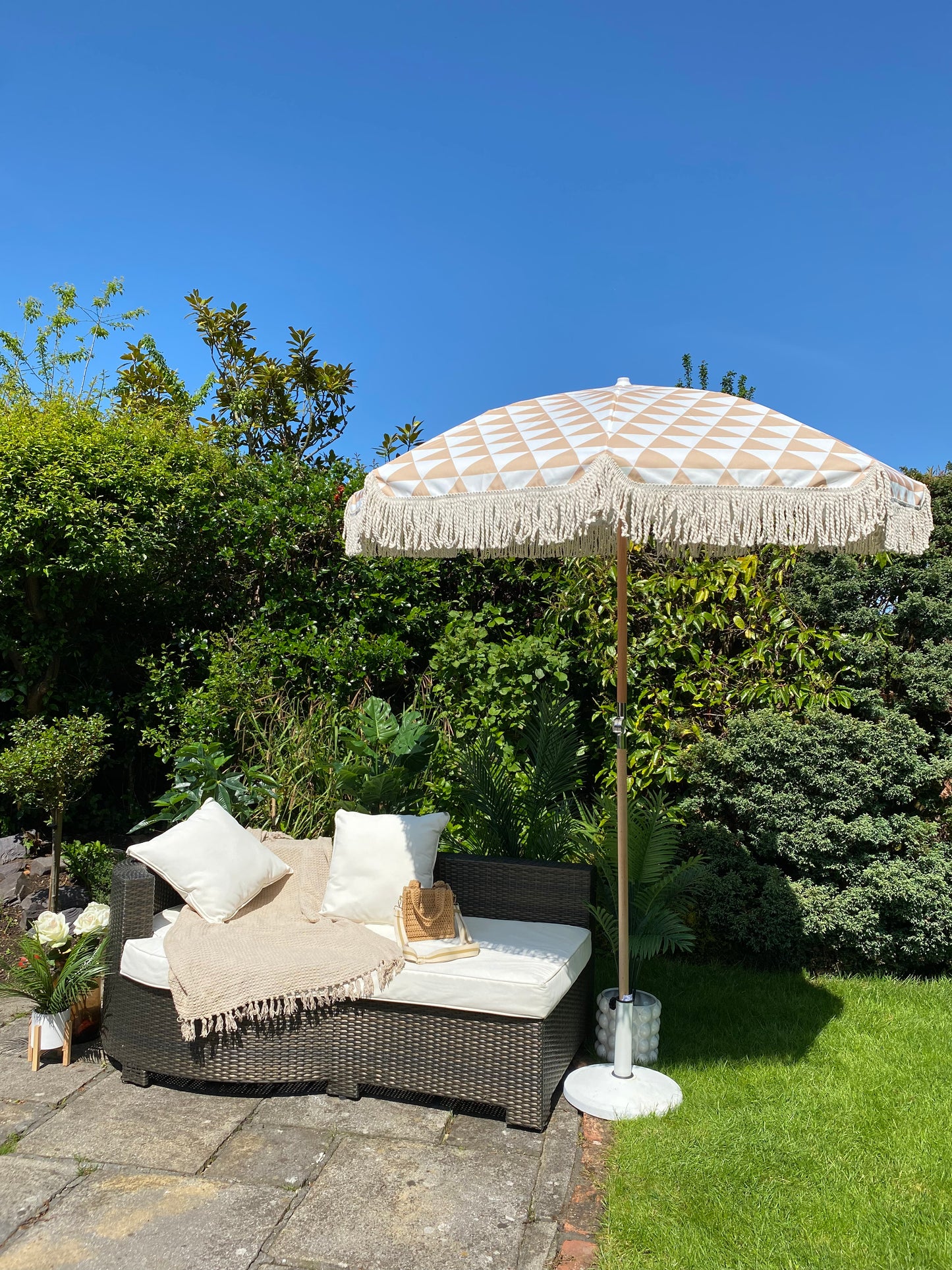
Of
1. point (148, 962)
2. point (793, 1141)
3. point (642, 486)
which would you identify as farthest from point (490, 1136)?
point (642, 486)

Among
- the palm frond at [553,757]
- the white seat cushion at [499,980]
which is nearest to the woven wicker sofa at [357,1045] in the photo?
the white seat cushion at [499,980]

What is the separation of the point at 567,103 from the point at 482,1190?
23.6 feet

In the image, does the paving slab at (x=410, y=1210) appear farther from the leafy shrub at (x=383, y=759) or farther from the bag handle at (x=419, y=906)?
the leafy shrub at (x=383, y=759)

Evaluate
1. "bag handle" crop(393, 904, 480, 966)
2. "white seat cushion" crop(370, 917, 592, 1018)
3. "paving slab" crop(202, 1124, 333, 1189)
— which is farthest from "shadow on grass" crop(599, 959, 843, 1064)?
"paving slab" crop(202, 1124, 333, 1189)

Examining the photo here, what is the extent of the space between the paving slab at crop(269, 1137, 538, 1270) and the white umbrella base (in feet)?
1.20

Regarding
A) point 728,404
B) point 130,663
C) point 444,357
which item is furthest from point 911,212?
point 130,663

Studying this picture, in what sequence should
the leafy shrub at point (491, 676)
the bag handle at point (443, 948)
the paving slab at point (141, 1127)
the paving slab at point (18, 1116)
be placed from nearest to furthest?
the paving slab at point (141, 1127)
the paving slab at point (18, 1116)
the bag handle at point (443, 948)
the leafy shrub at point (491, 676)

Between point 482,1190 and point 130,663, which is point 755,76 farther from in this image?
point 482,1190

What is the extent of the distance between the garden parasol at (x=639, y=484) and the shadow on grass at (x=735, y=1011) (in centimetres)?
222

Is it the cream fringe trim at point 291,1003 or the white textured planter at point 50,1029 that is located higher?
the cream fringe trim at point 291,1003

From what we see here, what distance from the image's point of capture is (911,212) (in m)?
6.55

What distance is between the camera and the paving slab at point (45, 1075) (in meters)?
3.24

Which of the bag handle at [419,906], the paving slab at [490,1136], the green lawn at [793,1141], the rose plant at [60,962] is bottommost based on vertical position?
the paving slab at [490,1136]

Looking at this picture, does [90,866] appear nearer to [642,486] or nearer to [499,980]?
[499,980]
